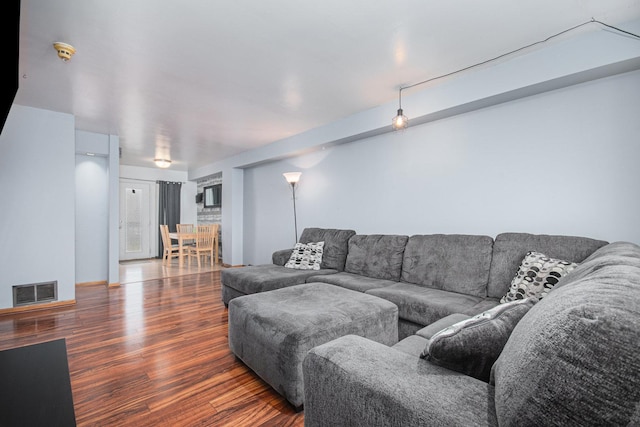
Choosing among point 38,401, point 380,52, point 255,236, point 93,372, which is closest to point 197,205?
point 255,236

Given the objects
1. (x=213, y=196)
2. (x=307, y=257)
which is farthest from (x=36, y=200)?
(x=213, y=196)

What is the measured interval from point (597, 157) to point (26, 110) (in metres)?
5.67

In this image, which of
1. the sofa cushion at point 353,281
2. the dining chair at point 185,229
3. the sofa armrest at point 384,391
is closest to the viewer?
the sofa armrest at point 384,391

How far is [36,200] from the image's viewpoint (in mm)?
3482

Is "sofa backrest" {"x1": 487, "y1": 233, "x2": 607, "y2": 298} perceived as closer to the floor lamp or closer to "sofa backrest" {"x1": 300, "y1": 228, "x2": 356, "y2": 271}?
"sofa backrest" {"x1": 300, "y1": 228, "x2": 356, "y2": 271}

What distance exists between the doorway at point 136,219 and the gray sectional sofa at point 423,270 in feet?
17.6

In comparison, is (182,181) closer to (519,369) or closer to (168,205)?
(168,205)

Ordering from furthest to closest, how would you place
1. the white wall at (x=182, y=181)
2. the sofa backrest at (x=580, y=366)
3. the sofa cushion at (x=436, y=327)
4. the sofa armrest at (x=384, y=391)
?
the white wall at (x=182, y=181), the sofa cushion at (x=436, y=327), the sofa armrest at (x=384, y=391), the sofa backrest at (x=580, y=366)

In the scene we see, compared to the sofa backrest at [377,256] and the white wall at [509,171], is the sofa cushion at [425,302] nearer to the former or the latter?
the sofa backrest at [377,256]

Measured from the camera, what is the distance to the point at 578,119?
7.66 ft

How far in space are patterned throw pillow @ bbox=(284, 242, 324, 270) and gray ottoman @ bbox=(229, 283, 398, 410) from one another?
4.11ft

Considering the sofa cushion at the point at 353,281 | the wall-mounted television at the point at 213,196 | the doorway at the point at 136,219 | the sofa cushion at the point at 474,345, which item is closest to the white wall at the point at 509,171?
the sofa cushion at the point at 353,281

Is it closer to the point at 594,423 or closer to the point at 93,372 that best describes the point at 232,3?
the point at 594,423

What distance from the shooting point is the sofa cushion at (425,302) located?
2.15 m
